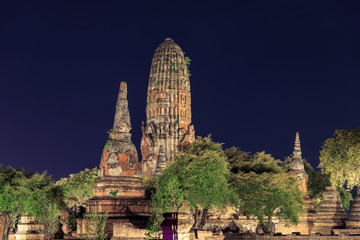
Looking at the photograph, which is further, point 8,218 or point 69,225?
point 8,218

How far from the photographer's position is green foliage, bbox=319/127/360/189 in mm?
→ 47750

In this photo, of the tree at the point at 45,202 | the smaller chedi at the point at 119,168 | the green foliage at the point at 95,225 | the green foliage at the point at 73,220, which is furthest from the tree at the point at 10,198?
the green foliage at the point at 95,225

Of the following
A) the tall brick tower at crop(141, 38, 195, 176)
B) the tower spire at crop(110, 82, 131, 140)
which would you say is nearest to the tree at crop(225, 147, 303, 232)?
the tower spire at crop(110, 82, 131, 140)

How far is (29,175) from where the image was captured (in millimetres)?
50562

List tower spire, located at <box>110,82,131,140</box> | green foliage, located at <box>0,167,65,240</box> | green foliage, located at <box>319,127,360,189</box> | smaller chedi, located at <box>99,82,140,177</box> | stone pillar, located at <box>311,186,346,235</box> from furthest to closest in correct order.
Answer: stone pillar, located at <box>311,186,346,235</box>
green foliage, located at <box>319,127,360,189</box>
green foliage, located at <box>0,167,65,240</box>
tower spire, located at <box>110,82,131,140</box>
smaller chedi, located at <box>99,82,140,177</box>

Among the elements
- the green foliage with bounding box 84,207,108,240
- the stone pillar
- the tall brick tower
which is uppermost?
the tall brick tower

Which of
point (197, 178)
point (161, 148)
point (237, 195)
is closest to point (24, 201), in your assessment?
point (197, 178)

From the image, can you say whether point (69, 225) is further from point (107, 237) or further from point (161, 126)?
point (161, 126)

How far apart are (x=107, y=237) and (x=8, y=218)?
12.9 meters

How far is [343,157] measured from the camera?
162 feet

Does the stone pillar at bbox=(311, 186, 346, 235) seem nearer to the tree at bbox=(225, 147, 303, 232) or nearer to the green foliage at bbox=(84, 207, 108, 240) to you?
the tree at bbox=(225, 147, 303, 232)

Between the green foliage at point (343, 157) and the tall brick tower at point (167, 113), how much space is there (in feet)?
128

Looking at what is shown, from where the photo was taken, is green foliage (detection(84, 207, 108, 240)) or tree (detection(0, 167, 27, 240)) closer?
green foliage (detection(84, 207, 108, 240))

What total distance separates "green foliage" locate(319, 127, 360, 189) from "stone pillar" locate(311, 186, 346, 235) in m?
7.15
